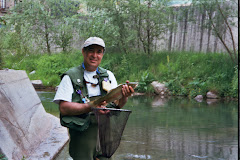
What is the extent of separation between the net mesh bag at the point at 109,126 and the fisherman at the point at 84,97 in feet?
0.33

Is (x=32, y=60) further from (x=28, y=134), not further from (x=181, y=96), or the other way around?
(x=28, y=134)

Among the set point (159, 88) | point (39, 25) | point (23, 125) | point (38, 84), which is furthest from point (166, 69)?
point (23, 125)

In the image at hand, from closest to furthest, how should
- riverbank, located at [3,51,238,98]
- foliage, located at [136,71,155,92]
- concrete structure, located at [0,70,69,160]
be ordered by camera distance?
concrete structure, located at [0,70,69,160], riverbank, located at [3,51,238,98], foliage, located at [136,71,155,92]

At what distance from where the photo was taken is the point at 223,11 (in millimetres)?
15586

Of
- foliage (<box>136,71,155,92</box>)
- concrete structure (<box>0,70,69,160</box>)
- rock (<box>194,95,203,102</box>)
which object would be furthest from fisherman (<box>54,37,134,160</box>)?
foliage (<box>136,71,155,92</box>)

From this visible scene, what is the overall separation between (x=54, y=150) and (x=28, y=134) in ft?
1.42

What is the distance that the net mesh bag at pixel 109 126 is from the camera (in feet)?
9.38

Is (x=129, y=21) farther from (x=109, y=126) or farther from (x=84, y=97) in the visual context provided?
(x=109, y=126)

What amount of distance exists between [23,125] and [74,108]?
6.92ft

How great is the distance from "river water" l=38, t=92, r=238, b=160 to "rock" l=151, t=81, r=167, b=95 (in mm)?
3684

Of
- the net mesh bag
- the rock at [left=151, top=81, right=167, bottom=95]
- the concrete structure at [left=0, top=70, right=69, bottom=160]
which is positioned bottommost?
the rock at [left=151, top=81, right=167, bottom=95]

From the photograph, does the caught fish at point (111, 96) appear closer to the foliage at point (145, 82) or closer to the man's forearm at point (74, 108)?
the man's forearm at point (74, 108)

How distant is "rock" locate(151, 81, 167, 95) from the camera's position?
15.4 metres

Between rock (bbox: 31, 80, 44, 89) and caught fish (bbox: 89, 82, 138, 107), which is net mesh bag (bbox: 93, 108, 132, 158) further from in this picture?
rock (bbox: 31, 80, 44, 89)
